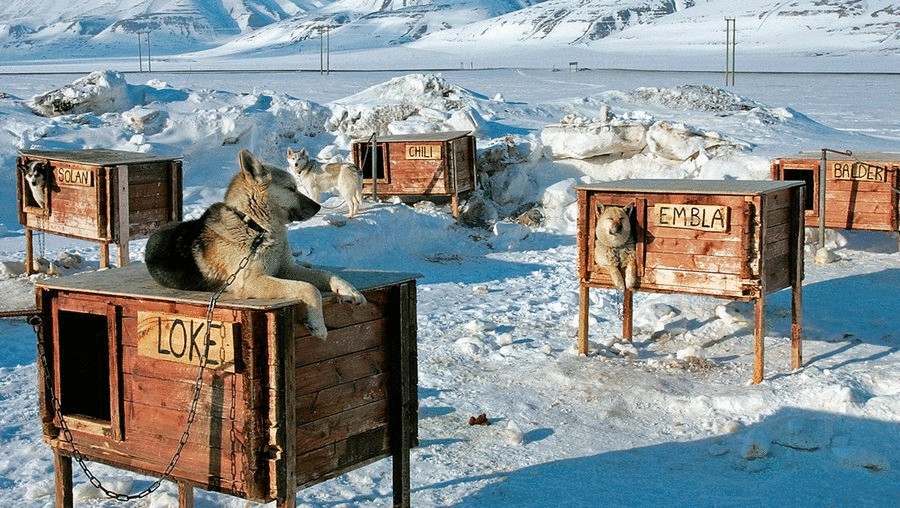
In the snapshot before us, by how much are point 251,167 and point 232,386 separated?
3.79ft

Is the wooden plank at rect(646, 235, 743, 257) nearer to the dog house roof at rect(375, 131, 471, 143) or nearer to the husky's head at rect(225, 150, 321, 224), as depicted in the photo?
the husky's head at rect(225, 150, 321, 224)

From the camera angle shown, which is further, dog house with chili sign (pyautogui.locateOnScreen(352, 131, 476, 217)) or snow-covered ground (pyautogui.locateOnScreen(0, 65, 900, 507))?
dog house with chili sign (pyautogui.locateOnScreen(352, 131, 476, 217))

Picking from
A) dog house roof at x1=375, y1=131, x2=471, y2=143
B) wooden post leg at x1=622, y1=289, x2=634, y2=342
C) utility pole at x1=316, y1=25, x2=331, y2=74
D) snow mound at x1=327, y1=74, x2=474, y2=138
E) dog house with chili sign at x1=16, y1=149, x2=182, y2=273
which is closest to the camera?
wooden post leg at x1=622, y1=289, x2=634, y2=342

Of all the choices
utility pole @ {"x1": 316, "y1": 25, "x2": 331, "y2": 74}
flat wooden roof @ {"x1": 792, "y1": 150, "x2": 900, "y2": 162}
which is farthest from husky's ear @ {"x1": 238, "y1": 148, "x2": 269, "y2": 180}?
utility pole @ {"x1": 316, "y1": 25, "x2": 331, "y2": 74}

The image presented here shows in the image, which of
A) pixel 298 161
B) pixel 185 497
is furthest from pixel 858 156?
pixel 185 497

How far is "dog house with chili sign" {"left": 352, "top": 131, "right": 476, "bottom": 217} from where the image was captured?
1686cm

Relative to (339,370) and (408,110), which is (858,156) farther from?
(339,370)

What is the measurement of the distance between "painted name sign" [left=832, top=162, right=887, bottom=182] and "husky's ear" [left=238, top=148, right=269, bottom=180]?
10.8 metres

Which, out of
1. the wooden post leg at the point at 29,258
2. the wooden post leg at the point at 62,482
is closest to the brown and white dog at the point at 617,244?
the wooden post leg at the point at 62,482

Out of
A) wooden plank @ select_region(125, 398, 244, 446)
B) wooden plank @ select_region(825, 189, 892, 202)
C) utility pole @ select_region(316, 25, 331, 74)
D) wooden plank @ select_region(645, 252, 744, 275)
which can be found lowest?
wooden plank @ select_region(125, 398, 244, 446)

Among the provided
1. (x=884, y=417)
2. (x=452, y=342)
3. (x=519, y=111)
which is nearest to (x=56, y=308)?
(x=452, y=342)

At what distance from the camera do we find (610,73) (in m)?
62.9

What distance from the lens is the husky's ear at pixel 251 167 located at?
533 centimetres

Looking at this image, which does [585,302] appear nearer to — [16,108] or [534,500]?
[534,500]
